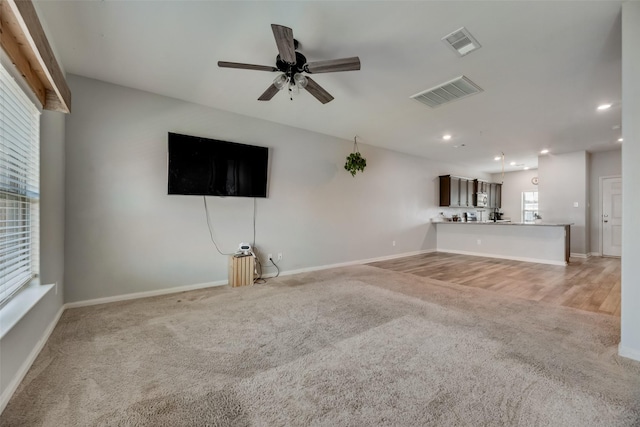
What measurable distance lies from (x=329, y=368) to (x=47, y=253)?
2.87 meters

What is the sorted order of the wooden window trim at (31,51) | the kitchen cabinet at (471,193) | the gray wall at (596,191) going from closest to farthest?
the wooden window trim at (31,51)
the gray wall at (596,191)
the kitchen cabinet at (471,193)

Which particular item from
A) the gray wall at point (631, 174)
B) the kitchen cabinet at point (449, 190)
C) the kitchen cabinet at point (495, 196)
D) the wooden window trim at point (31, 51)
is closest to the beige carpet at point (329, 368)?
the gray wall at point (631, 174)

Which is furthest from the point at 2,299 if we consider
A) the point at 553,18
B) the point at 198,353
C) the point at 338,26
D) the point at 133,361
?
the point at 553,18

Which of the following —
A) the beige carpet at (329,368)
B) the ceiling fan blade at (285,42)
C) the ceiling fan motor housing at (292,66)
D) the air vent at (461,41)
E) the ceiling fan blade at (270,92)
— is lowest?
the beige carpet at (329,368)

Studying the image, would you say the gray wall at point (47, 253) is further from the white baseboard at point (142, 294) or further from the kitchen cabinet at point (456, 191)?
the kitchen cabinet at point (456, 191)

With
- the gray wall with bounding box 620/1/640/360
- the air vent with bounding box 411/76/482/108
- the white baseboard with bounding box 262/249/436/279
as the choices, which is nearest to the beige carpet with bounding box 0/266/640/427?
the gray wall with bounding box 620/1/640/360

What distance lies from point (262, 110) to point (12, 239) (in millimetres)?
3108

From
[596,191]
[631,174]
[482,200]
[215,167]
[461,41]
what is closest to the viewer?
[631,174]

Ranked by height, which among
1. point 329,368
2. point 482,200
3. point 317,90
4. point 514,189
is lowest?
point 329,368

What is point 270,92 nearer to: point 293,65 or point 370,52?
point 293,65

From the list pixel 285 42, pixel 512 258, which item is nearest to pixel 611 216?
pixel 512 258

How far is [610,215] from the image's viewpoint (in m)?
6.64

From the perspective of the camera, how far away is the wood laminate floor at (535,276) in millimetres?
3486

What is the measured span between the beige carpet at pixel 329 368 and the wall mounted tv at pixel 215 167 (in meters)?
1.62
